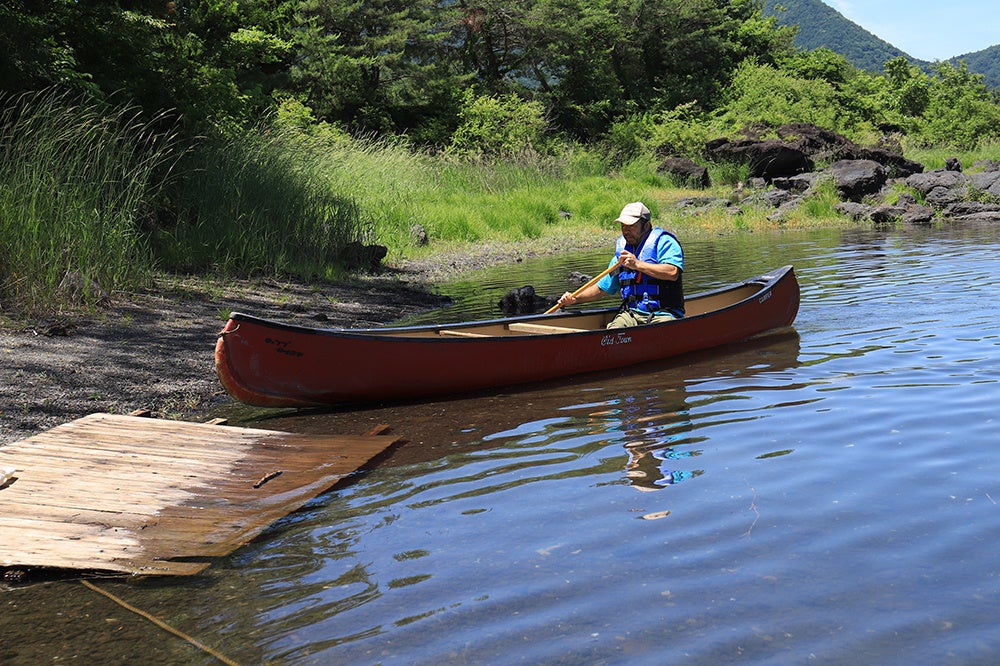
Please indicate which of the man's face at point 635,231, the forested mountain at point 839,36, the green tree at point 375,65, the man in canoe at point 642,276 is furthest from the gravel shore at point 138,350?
the forested mountain at point 839,36

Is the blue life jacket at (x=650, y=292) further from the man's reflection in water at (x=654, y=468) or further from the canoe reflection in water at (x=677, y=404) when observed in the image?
the man's reflection in water at (x=654, y=468)

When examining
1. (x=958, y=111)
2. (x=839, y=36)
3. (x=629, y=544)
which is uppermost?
(x=839, y=36)

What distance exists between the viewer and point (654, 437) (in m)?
6.63

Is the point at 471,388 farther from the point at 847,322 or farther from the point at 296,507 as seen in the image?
the point at 847,322

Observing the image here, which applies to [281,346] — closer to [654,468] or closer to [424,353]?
[424,353]

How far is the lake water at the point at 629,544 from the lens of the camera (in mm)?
3707

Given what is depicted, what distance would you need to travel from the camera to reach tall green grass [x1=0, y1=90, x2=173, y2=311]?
29.0 feet

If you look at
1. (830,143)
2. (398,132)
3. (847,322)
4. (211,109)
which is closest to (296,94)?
(398,132)

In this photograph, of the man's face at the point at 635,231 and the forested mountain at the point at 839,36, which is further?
the forested mountain at the point at 839,36

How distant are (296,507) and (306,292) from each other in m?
7.75

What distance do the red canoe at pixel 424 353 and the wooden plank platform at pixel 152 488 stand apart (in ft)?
2.61

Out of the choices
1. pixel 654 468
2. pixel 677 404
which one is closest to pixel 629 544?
pixel 654 468

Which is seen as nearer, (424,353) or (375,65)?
(424,353)

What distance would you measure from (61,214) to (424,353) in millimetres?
3849
